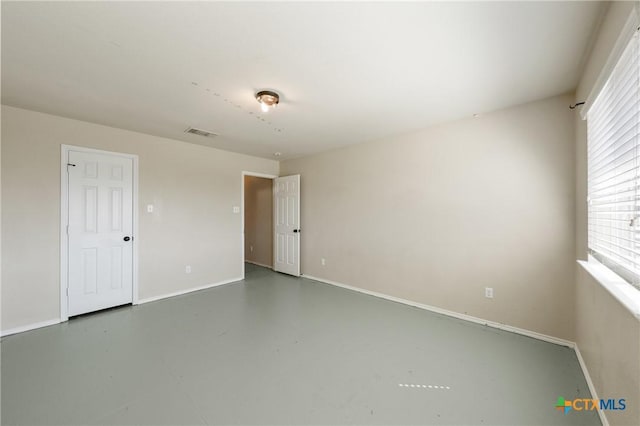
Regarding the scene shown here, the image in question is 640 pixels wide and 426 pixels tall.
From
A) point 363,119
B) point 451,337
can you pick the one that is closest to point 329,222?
point 363,119

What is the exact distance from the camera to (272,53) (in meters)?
1.79

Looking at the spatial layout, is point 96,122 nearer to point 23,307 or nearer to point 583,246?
point 23,307

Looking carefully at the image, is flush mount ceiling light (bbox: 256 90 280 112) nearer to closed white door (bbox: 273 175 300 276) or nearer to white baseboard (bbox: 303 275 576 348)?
closed white door (bbox: 273 175 300 276)

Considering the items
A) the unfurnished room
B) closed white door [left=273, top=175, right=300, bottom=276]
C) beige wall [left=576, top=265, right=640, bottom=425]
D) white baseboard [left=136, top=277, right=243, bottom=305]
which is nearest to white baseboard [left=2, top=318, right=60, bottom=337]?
the unfurnished room

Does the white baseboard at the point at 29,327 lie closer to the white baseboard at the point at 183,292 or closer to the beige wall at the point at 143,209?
the beige wall at the point at 143,209

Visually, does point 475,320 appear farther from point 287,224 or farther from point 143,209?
point 143,209

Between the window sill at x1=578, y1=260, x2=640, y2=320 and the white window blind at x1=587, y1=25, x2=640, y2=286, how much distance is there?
0.04 metres

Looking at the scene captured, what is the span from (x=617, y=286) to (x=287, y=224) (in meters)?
4.36

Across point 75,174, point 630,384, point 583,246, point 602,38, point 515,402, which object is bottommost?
point 515,402

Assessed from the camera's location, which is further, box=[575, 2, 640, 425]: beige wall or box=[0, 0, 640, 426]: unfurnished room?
box=[0, 0, 640, 426]: unfurnished room

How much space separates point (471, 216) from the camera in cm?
294

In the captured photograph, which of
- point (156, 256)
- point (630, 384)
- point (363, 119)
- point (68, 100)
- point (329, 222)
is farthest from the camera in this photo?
point (329, 222)

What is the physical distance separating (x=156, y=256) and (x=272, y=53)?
334cm

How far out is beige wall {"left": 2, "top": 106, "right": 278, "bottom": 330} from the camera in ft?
8.77
